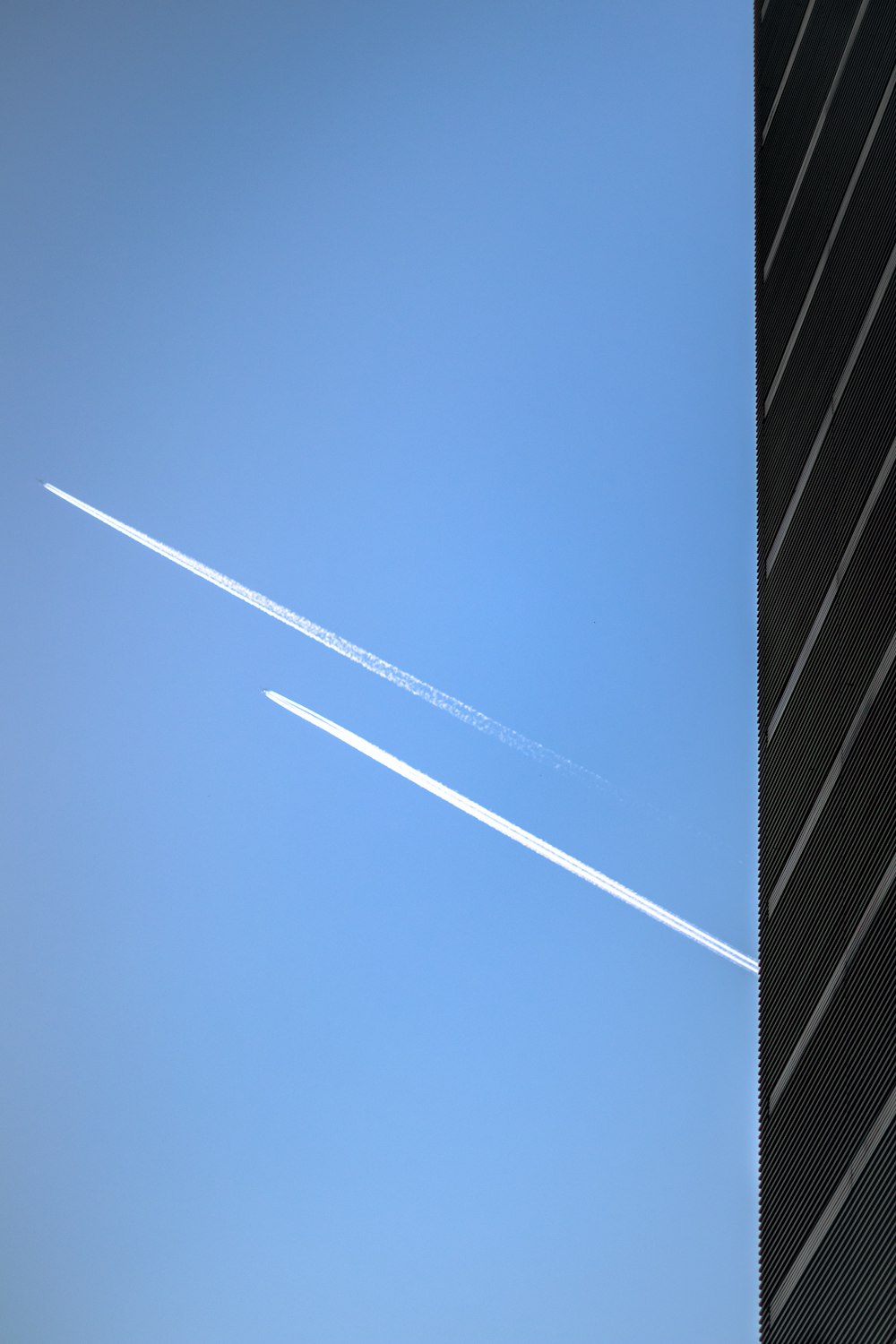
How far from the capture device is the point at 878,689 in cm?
2670

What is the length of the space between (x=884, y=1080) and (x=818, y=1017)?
3.69m

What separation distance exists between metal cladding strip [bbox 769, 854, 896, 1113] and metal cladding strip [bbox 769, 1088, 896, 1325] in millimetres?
3434

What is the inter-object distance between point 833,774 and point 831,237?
14.5 m

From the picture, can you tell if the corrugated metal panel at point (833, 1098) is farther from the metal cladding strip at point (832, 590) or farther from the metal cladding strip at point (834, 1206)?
the metal cladding strip at point (832, 590)

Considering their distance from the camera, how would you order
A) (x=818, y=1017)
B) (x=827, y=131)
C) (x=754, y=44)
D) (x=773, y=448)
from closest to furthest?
(x=818, y=1017) < (x=827, y=131) < (x=773, y=448) < (x=754, y=44)

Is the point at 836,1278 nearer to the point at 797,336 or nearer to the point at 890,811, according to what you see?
the point at 890,811

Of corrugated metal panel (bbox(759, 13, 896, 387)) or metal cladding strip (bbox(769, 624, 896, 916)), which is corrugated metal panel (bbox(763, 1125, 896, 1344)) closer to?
metal cladding strip (bbox(769, 624, 896, 916))

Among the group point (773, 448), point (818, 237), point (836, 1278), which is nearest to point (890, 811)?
point (836, 1278)

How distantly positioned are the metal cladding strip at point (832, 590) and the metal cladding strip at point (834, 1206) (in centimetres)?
1172

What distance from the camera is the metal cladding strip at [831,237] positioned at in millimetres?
30688

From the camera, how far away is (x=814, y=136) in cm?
3453

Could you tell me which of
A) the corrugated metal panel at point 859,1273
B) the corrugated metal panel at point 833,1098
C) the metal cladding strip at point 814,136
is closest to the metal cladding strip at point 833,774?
the corrugated metal panel at point 833,1098

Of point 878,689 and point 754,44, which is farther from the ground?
point 754,44

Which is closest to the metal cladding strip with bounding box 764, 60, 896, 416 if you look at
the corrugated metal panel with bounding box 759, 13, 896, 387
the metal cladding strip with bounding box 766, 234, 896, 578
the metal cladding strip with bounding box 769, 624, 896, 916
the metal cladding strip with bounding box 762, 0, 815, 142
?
the corrugated metal panel with bounding box 759, 13, 896, 387
